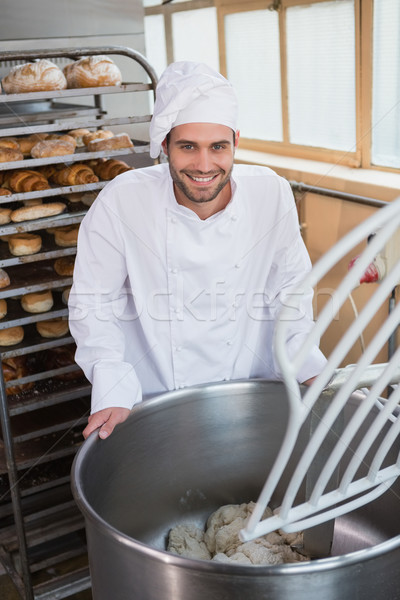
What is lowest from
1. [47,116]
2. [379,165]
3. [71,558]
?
[71,558]

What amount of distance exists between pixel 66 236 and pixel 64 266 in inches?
3.3

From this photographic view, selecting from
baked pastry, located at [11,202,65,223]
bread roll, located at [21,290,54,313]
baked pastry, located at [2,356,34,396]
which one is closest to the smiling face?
baked pastry, located at [11,202,65,223]

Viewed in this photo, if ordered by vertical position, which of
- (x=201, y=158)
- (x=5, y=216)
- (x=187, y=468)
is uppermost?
(x=201, y=158)

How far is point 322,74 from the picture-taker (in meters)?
2.98

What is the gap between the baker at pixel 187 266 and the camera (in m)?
1.38

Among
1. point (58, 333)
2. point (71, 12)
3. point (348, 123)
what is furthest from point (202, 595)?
point (71, 12)

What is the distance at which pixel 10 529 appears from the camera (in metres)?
2.14

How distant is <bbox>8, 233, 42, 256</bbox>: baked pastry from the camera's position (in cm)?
181

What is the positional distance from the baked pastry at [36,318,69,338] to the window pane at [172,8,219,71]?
2.29 m

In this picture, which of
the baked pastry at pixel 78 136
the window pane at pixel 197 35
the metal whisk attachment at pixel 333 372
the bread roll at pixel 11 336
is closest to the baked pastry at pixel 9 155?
the baked pastry at pixel 78 136

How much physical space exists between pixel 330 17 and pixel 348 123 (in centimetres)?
43

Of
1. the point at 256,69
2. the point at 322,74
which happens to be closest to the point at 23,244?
the point at 322,74

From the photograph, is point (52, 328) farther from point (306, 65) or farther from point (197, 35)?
point (197, 35)

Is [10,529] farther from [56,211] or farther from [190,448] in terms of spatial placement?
[190,448]
